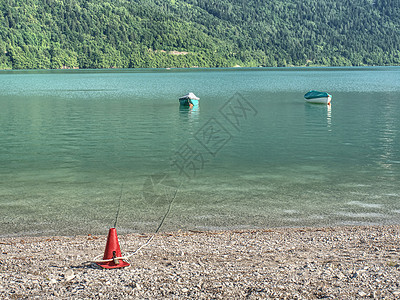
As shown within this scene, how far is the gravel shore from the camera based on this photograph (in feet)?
31.2

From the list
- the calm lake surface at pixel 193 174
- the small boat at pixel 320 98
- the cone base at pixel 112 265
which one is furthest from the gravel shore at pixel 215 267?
the small boat at pixel 320 98

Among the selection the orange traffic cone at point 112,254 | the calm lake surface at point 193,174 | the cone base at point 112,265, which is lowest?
the calm lake surface at point 193,174

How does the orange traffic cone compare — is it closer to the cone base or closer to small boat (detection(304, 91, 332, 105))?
the cone base

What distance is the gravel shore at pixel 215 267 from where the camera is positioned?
9.52m

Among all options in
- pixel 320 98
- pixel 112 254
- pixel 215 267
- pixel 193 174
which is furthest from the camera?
pixel 320 98

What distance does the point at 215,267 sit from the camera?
11031mm

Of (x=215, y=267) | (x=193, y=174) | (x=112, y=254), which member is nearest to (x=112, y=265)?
(x=112, y=254)

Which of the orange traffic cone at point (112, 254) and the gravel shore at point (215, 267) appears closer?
the gravel shore at point (215, 267)

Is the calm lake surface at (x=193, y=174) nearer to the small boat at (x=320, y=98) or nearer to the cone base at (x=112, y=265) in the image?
the cone base at (x=112, y=265)

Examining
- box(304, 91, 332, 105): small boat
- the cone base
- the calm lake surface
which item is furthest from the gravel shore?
box(304, 91, 332, 105): small boat

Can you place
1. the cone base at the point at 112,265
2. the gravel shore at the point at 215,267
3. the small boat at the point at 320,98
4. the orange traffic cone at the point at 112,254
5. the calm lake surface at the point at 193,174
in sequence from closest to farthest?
1. the gravel shore at the point at 215,267
2. the cone base at the point at 112,265
3. the orange traffic cone at the point at 112,254
4. the calm lake surface at the point at 193,174
5. the small boat at the point at 320,98

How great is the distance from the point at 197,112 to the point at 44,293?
173 ft

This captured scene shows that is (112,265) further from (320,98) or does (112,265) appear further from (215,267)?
(320,98)

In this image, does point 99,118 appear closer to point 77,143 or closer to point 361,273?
point 77,143
